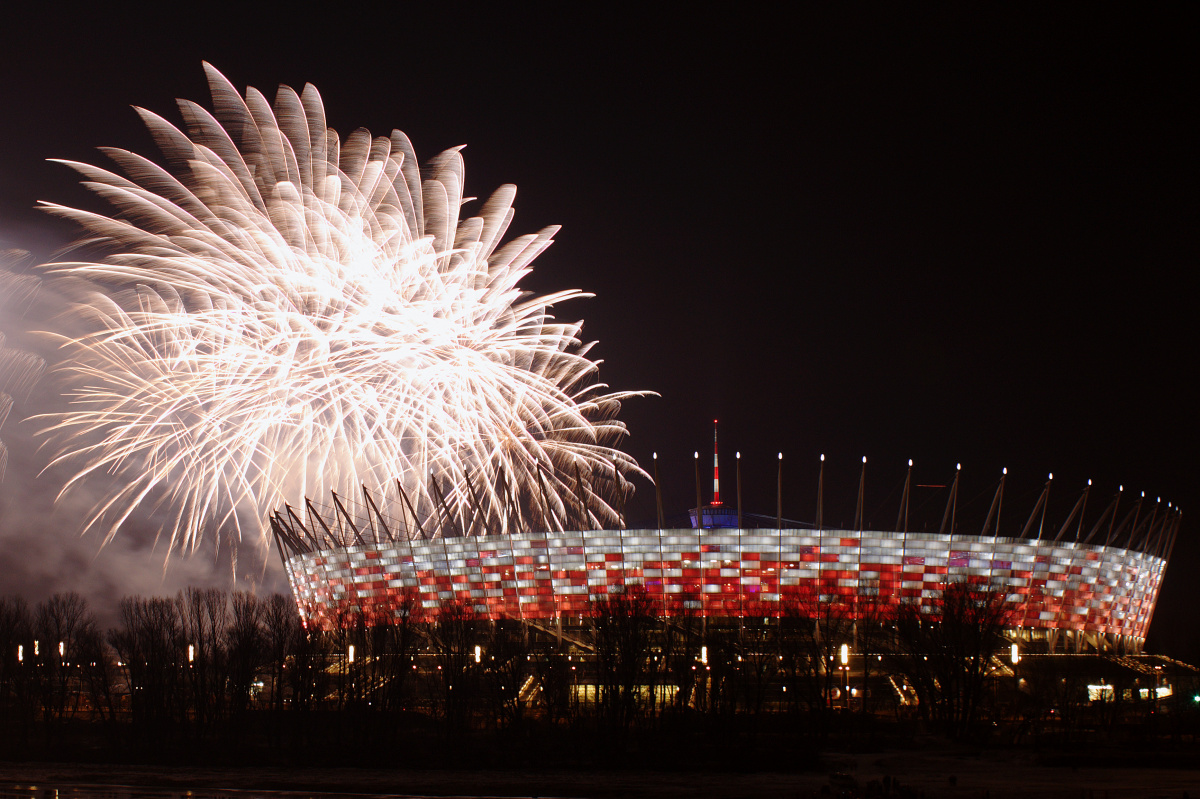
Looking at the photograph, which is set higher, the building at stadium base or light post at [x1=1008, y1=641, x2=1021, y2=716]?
the building at stadium base

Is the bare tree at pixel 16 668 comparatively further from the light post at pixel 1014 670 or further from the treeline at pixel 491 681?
the light post at pixel 1014 670

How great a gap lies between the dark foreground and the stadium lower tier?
41.6 meters

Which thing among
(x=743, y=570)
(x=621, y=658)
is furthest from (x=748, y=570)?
(x=621, y=658)

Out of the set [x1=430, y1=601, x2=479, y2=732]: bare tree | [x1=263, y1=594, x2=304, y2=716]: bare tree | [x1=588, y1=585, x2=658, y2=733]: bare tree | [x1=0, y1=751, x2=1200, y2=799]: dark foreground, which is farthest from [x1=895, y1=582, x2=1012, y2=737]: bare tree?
[x1=263, y1=594, x2=304, y2=716]: bare tree

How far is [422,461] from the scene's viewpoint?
51938mm

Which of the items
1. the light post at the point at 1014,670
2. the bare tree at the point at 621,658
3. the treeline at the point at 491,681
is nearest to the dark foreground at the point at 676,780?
the treeline at the point at 491,681

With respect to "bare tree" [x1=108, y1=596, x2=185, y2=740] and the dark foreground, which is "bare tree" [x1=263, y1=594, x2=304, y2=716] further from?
the dark foreground

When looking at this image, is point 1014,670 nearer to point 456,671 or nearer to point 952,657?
point 952,657

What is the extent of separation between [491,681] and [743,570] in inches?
1399

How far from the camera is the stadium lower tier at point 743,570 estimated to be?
8775 cm

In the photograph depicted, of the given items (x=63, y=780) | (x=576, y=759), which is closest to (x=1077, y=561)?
(x=576, y=759)

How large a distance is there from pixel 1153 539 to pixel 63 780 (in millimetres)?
→ 106043

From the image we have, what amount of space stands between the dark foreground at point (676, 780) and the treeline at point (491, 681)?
7276mm

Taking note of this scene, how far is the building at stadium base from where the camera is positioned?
8762 centimetres
